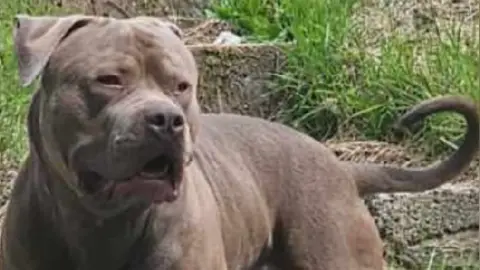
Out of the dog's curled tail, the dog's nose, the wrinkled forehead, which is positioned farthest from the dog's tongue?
the dog's curled tail

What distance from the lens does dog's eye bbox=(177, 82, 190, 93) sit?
14.1 feet

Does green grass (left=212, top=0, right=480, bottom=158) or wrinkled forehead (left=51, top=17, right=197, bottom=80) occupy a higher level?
wrinkled forehead (left=51, top=17, right=197, bottom=80)

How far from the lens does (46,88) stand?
4.36 m

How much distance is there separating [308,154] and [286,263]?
38 centimetres

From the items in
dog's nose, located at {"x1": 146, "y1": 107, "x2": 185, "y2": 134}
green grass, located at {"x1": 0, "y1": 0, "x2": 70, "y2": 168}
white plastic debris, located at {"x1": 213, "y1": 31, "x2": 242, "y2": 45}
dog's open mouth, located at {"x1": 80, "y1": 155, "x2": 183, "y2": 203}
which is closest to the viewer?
dog's nose, located at {"x1": 146, "y1": 107, "x2": 185, "y2": 134}

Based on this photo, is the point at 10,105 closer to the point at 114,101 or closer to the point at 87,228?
the point at 87,228

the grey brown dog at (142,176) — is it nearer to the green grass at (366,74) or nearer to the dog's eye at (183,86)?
the dog's eye at (183,86)

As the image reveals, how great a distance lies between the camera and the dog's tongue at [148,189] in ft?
13.8

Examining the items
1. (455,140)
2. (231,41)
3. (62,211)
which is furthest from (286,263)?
(231,41)

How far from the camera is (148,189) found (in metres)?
4.21

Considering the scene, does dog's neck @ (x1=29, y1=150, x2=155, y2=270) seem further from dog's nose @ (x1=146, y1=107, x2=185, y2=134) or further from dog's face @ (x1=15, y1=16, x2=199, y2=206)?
dog's nose @ (x1=146, y1=107, x2=185, y2=134)

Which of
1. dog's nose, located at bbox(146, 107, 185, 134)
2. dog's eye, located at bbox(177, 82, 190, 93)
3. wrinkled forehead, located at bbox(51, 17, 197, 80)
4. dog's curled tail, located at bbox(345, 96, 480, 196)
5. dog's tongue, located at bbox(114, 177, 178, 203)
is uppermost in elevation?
wrinkled forehead, located at bbox(51, 17, 197, 80)

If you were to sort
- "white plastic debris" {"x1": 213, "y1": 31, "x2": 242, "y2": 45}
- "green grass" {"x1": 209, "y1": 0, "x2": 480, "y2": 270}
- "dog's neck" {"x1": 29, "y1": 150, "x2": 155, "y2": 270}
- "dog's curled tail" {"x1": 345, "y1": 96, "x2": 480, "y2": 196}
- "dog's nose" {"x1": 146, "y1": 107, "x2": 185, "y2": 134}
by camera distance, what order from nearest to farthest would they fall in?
"dog's nose" {"x1": 146, "y1": 107, "x2": 185, "y2": 134} → "dog's neck" {"x1": 29, "y1": 150, "x2": 155, "y2": 270} → "dog's curled tail" {"x1": 345, "y1": 96, "x2": 480, "y2": 196} → "green grass" {"x1": 209, "y1": 0, "x2": 480, "y2": 270} → "white plastic debris" {"x1": 213, "y1": 31, "x2": 242, "y2": 45}

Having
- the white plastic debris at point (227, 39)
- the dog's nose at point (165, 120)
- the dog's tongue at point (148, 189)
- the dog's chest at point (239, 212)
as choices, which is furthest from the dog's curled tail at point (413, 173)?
the white plastic debris at point (227, 39)
